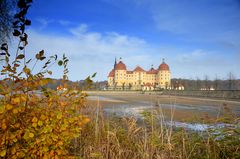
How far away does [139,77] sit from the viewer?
4540 inches

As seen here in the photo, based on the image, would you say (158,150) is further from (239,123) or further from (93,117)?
(93,117)

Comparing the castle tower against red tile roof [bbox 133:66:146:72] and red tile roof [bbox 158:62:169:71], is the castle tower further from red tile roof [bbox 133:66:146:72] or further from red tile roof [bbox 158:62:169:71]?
red tile roof [bbox 133:66:146:72]

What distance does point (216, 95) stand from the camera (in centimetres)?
4131

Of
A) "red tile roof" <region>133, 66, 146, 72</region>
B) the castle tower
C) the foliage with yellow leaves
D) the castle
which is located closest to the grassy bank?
the foliage with yellow leaves

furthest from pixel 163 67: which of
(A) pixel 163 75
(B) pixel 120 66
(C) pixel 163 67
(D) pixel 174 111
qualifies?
(D) pixel 174 111

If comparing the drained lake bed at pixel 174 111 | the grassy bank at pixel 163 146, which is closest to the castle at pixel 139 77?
the drained lake bed at pixel 174 111

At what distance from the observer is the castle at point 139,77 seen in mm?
108812

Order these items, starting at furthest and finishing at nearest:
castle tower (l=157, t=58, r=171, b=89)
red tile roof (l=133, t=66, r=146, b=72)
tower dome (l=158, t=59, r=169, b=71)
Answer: red tile roof (l=133, t=66, r=146, b=72)
tower dome (l=158, t=59, r=169, b=71)
castle tower (l=157, t=58, r=171, b=89)

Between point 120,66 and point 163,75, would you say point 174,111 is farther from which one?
point 163,75

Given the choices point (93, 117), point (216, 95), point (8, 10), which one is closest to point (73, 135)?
point (93, 117)

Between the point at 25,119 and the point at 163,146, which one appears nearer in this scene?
the point at 25,119

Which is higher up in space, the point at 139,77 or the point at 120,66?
the point at 120,66

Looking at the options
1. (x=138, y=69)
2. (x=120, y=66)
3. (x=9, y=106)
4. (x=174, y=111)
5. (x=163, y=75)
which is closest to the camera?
(x=9, y=106)

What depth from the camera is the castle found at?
108812mm
